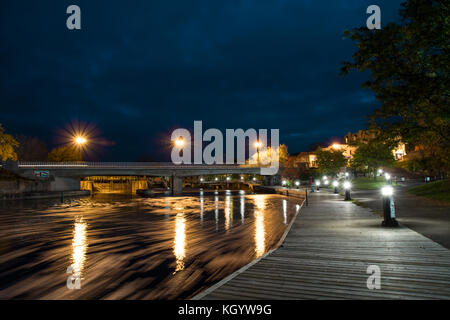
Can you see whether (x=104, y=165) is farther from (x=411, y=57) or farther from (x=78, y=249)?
(x=411, y=57)

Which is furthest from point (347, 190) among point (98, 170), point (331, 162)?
point (98, 170)

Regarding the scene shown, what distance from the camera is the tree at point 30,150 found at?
97.5 m

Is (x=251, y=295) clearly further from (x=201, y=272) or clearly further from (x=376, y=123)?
(x=376, y=123)

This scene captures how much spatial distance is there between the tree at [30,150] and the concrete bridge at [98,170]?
36.7 meters

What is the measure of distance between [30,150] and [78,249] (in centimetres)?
10441

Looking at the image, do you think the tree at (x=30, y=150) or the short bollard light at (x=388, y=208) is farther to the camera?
the tree at (x=30, y=150)

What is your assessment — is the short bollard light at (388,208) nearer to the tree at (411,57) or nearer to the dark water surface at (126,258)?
the tree at (411,57)

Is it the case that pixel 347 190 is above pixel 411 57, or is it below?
below

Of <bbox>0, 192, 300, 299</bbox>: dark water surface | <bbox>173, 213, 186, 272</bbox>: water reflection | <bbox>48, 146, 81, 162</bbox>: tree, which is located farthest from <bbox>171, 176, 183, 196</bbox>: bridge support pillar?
<bbox>0, 192, 300, 299</bbox>: dark water surface

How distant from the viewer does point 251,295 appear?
19.6ft

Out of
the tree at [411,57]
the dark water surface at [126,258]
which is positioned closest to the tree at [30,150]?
the dark water surface at [126,258]

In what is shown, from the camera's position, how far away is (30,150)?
101m
